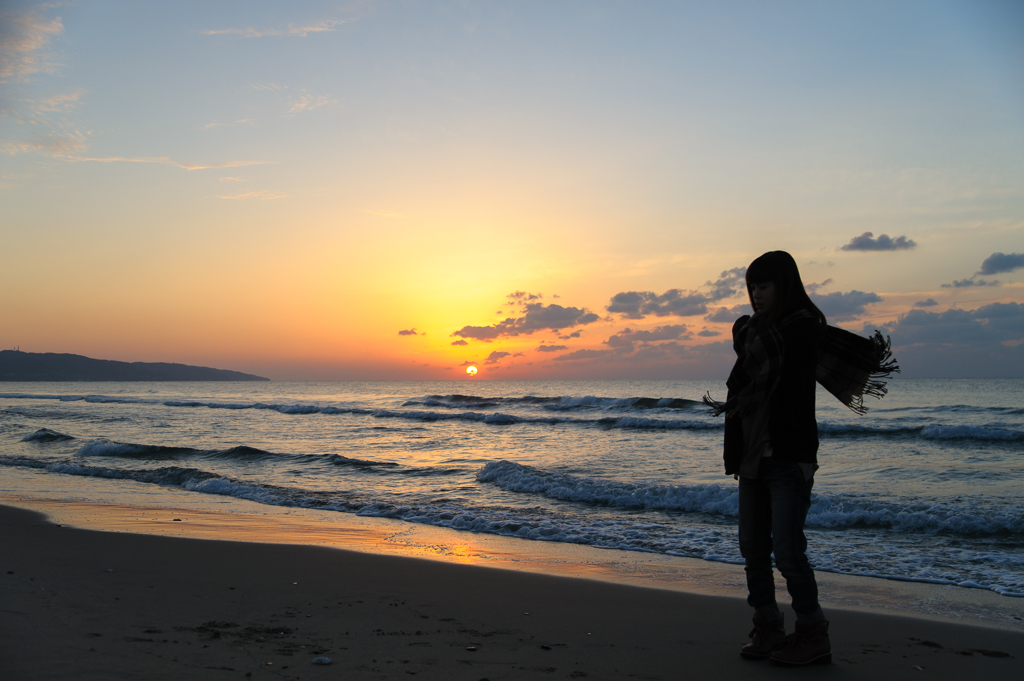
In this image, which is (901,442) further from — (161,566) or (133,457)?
(133,457)

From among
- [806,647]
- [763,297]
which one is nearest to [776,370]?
[763,297]

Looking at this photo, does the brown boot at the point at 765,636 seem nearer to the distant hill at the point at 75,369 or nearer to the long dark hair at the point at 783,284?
the long dark hair at the point at 783,284

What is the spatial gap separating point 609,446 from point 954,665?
14.6 meters

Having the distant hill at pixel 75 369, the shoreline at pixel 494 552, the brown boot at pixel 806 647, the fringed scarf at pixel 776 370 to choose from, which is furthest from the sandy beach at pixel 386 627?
the distant hill at pixel 75 369

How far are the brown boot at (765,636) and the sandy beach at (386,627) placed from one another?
69 millimetres

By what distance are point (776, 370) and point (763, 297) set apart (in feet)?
1.31

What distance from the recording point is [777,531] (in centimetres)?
290

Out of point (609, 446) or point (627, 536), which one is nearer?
point (627, 536)

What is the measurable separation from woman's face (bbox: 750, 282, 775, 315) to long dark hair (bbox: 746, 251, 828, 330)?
0.05 ft

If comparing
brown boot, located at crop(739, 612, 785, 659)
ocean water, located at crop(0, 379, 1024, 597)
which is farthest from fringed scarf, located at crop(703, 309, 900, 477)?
ocean water, located at crop(0, 379, 1024, 597)

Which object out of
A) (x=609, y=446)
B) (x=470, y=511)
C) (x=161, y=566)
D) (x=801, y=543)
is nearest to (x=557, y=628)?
(x=801, y=543)

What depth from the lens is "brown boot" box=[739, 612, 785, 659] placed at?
312 cm

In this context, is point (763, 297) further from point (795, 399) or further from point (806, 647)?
point (806, 647)

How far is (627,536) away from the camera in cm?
730
